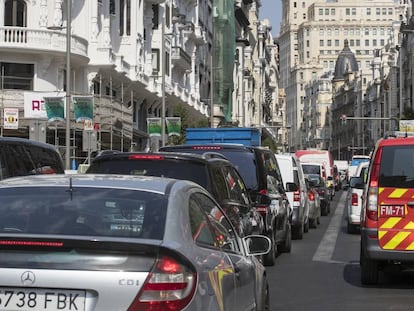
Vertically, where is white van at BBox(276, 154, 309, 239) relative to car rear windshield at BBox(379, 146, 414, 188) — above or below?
below

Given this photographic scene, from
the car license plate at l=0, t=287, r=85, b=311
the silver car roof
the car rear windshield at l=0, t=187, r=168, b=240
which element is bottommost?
the car license plate at l=0, t=287, r=85, b=311

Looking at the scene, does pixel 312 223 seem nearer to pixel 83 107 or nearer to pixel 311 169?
pixel 83 107

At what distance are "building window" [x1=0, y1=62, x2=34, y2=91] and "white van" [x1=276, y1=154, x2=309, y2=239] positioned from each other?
56.9ft

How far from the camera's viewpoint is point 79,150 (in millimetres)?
38094

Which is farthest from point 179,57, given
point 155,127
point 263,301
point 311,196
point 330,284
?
point 263,301

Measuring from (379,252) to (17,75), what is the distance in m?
27.0

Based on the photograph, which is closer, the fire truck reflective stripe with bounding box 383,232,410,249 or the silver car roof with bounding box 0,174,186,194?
the silver car roof with bounding box 0,174,186,194

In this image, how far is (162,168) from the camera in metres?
9.43

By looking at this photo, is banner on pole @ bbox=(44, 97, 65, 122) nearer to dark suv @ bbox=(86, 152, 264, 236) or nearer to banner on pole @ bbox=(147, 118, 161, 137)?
banner on pole @ bbox=(147, 118, 161, 137)

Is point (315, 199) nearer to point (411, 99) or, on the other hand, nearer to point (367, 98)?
point (411, 99)

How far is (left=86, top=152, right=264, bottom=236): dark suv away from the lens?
9.33 m

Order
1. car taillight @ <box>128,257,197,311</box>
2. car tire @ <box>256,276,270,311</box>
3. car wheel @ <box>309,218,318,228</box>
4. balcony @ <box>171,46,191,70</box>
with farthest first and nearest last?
balcony @ <box>171,46,191,70</box>
car wheel @ <box>309,218,318,228</box>
car tire @ <box>256,276,270,311</box>
car taillight @ <box>128,257,197,311</box>

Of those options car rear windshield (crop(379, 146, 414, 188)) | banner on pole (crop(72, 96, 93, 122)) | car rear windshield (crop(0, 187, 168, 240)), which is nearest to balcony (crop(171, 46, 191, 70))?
banner on pole (crop(72, 96, 93, 122))

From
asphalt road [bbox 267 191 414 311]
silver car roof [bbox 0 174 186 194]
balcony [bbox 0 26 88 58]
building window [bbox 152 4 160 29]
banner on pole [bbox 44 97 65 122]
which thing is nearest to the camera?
silver car roof [bbox 0 174 186 194]
